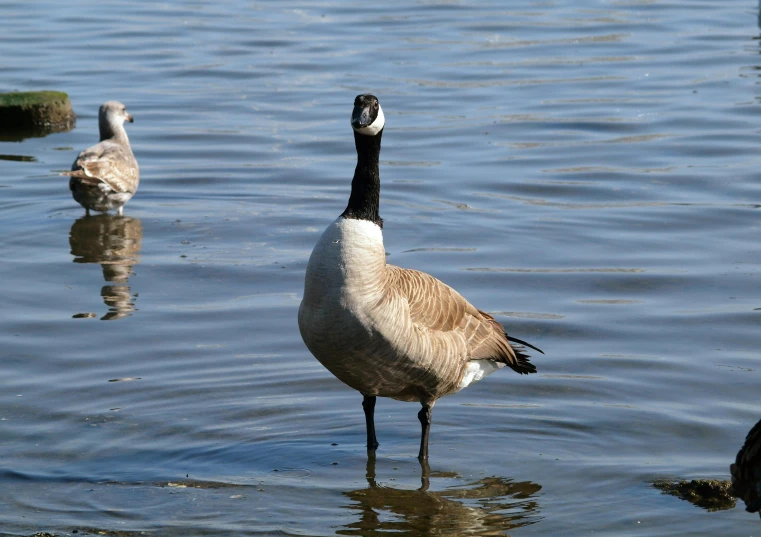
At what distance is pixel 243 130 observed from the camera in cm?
1734

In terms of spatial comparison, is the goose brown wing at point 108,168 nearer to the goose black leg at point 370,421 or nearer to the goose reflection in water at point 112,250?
the goose reflection in water at point 112,250

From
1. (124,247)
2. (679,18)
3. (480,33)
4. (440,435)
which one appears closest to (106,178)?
(124,247)

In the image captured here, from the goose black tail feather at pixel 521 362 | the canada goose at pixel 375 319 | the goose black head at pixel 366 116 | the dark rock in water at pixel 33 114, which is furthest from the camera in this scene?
the dark rock in water at pixel 33 114

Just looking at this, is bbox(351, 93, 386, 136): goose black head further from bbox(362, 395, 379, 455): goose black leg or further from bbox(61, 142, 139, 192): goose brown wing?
bbox(61, 142, 139, 192): goose brown wing

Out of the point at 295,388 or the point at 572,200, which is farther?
the point at 572,200

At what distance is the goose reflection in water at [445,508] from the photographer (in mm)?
6262

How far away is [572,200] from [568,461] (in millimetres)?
6697

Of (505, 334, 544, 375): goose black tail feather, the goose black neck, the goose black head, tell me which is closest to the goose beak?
the goose black head

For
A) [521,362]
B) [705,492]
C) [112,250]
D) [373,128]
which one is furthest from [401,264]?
[705,492]

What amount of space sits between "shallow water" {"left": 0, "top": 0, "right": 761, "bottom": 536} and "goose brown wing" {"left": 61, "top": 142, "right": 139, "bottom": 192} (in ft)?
1.56

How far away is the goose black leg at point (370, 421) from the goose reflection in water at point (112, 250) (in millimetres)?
3364

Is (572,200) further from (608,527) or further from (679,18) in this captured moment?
(679,18)

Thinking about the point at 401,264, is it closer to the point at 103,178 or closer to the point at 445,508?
the point at 103,178

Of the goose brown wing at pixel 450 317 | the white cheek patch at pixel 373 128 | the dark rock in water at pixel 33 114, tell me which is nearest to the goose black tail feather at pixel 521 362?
the goose brown wing at pixel 450 317
